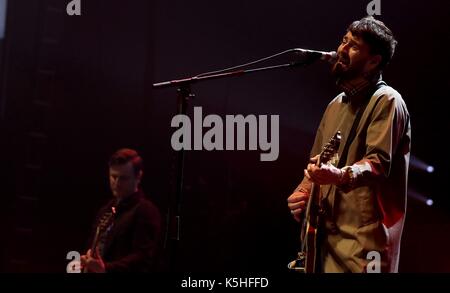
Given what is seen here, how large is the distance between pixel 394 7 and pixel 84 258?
287cm

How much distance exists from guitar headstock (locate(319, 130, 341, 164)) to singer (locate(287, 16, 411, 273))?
0.03 meters

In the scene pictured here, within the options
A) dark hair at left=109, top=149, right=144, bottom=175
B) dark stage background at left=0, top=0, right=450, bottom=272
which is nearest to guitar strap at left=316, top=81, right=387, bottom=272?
dark stage background at left=0, top=0, right=450, bottom=272

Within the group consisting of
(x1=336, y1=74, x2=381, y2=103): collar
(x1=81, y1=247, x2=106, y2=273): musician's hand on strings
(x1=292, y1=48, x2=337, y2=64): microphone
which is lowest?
(x1=81, y1=247, x2=106, y2=273): musician's hand on strings

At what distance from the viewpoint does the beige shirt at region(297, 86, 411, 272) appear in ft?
8.70

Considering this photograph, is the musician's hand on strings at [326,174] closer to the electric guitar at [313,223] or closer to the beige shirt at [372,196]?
the beige shirt at [372,196]

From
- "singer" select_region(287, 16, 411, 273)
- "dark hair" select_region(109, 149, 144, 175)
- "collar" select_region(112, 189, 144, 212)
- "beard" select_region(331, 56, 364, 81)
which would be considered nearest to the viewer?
"singer" select_region(287, 16, 411, 273)

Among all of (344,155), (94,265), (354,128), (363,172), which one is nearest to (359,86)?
(354,128)

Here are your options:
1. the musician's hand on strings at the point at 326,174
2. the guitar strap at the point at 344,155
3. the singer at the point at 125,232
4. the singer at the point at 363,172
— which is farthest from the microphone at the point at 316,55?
the singer at the point at 125,232

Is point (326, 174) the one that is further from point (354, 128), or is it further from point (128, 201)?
point (128, 201)

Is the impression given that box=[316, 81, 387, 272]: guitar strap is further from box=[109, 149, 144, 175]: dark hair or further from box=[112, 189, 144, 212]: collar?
box=[109, 149, 144, 175]: dark hair

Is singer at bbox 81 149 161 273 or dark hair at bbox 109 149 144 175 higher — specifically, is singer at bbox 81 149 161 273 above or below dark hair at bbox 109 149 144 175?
below

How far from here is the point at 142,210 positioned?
4.63 m
